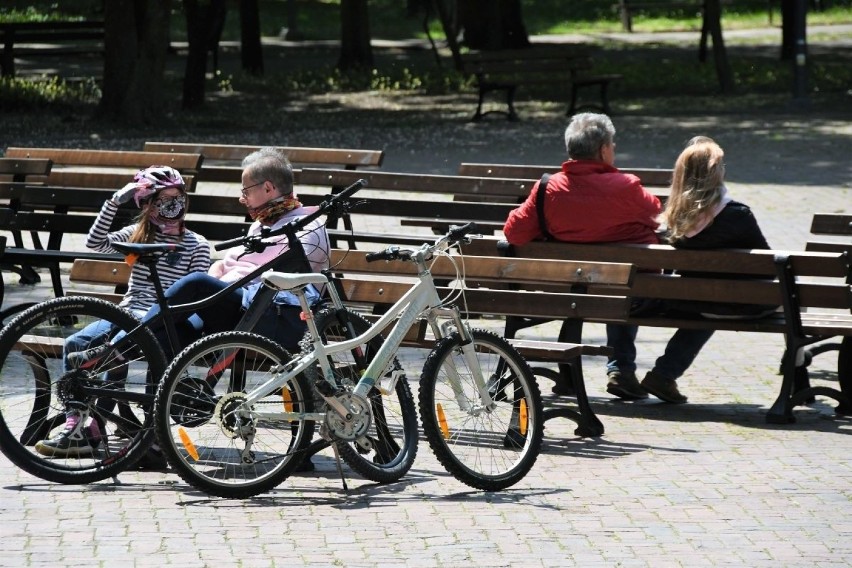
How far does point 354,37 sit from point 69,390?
2417cm

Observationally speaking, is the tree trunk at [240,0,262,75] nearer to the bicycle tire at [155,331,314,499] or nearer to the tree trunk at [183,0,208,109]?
the tree trunk at [183,0,208,109]

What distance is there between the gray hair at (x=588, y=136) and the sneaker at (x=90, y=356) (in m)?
2.68

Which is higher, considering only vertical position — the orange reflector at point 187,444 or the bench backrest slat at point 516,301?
the bench backrest slat at point 516,301

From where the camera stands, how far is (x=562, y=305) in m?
7.07

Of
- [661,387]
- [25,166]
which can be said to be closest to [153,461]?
[661,387]

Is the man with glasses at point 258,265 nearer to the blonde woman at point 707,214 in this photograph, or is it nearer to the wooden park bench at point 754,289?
the wooden park bench at point 754,289

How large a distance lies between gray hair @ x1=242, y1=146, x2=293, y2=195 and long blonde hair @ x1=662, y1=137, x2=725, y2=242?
2053 millimetres

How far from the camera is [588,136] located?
24.9ft

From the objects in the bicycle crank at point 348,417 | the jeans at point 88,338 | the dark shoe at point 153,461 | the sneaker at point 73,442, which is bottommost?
the dark shoe at point 153,461

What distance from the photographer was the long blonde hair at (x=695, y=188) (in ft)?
24.7

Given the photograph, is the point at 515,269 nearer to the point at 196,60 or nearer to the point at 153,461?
the point at 153,461

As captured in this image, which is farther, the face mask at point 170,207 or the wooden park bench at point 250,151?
the wooden park bench at point 250,151

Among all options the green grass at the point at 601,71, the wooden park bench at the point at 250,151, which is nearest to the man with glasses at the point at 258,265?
the wooden park bench at the point at 250,151

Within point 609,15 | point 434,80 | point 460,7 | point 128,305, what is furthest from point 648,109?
point 609,15
